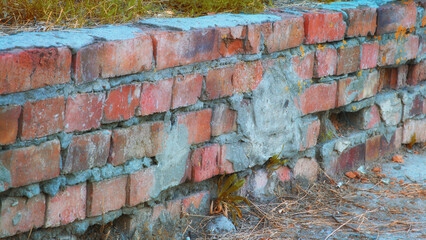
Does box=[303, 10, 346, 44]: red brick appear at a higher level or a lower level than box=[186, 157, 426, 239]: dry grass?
higher

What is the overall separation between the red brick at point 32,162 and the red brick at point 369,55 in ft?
5.98

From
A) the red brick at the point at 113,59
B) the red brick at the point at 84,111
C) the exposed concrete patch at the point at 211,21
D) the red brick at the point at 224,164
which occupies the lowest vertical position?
the red brick at the point at 224,164

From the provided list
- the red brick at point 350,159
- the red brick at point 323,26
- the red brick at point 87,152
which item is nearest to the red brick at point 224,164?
the red brick at point 87,152

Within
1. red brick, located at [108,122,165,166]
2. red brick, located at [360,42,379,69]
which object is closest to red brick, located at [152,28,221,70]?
red brick, located at [108,122,165,166]

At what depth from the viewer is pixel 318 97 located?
107 inches

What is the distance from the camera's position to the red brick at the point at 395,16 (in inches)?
115

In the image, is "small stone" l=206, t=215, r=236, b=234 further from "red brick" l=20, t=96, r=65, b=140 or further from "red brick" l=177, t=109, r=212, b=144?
"red brick" l=20, t=96, r=65, b=140

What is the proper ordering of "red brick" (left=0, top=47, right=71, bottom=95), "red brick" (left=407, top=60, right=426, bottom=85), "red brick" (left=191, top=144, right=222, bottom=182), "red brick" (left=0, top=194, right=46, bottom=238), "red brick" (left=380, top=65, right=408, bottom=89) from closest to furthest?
"red brick" (left=0, top=47, right=71, bottom=95)
"red brick" (left=0, top=194, right=46, bottom=238)
"red brick" (left=191, top=144, right=222, bottom=182)
"red brick" (left=380, top=65, right=408, bottom=89)
"red brick" (left=407, top=60, right=426, bottom=85)

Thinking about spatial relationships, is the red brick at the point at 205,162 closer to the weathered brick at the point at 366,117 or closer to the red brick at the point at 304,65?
the red brick at the point at 304,65

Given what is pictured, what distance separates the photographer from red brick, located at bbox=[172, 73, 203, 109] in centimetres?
210

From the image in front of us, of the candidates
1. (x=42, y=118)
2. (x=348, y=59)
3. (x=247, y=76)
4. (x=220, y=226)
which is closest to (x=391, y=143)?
(x=348, y=59)

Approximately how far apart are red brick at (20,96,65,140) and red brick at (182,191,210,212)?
721mm

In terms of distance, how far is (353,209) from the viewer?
2.64 metres

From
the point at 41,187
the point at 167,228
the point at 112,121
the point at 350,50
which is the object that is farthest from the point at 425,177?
the point at 41,187
